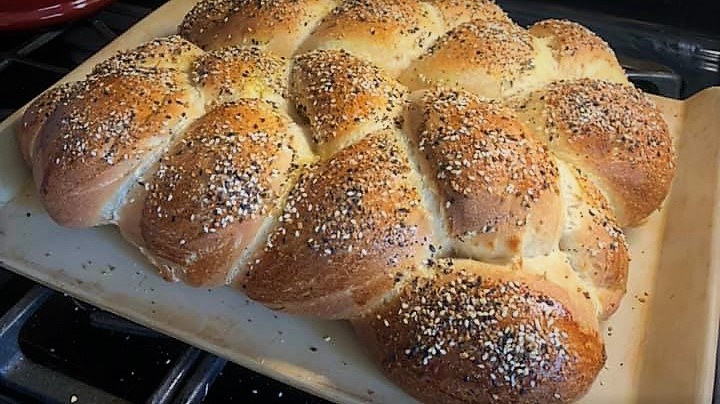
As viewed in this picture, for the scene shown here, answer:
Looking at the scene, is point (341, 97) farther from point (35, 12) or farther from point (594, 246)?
point (35, 12)

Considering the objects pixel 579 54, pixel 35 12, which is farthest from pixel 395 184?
pixel 35 12

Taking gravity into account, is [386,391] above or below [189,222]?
below

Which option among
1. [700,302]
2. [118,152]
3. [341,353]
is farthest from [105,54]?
[700,302]

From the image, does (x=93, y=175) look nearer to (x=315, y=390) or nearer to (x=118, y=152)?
(x=118, y=152)

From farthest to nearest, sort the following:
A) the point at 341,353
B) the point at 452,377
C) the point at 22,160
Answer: the point at 22,160 → the point at 341,353 → the point at 452,377

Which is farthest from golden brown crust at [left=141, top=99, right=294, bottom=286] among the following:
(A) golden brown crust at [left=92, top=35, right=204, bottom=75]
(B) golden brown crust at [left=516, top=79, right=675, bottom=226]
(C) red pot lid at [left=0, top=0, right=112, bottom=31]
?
(C) red pot lid at [left=0, top=0, right=112, bottom=31]

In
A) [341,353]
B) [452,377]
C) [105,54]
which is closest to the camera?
[452,377]

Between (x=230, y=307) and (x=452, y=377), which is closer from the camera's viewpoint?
(x=452, y=377)

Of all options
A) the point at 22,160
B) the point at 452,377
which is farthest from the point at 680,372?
the point at 22,160
